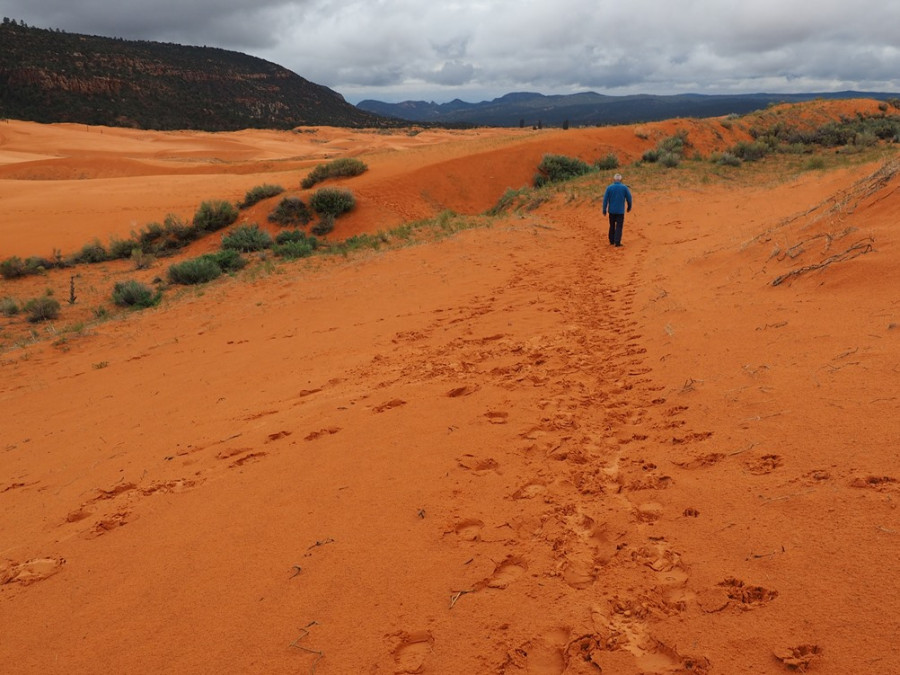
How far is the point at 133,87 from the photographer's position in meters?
59.2

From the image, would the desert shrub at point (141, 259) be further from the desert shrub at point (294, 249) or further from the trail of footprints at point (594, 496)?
the trail of footprints at point (594, 496)

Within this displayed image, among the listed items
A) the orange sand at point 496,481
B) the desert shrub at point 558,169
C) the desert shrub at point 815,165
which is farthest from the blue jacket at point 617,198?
the desert shrub at point 558,169

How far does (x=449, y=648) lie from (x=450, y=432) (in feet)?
6.11

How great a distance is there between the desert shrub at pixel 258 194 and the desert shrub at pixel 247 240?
3.30 m

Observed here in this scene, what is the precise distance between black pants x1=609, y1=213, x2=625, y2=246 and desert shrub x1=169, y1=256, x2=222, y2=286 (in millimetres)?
9321

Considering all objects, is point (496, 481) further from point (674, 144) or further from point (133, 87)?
point (133, 87)

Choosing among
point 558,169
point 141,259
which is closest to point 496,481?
point 141,259

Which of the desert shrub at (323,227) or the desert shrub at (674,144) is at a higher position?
the desert shrub at (674,144)

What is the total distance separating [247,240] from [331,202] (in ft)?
11.1

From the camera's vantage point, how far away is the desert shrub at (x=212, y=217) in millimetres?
18000

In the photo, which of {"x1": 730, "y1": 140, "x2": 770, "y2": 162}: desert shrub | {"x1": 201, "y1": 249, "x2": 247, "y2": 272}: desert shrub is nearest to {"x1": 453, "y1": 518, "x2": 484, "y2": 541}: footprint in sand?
{"x1": 201, "y1": 249, "x2": 247, "y2": 272}: desert shrub

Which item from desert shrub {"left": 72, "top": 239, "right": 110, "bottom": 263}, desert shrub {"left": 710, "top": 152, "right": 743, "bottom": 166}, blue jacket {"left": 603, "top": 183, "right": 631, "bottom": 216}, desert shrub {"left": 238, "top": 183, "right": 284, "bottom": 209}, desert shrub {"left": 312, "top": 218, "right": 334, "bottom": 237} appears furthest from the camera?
desert shrub {"left": 710, "top": 152, "right": 743, "bottom": 166}

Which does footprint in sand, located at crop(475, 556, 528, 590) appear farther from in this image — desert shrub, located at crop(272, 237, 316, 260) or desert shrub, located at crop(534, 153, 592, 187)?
desert shrub, located at crop(534, 153, 592, 187)

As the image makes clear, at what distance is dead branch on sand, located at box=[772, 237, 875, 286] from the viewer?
16.8 ft
